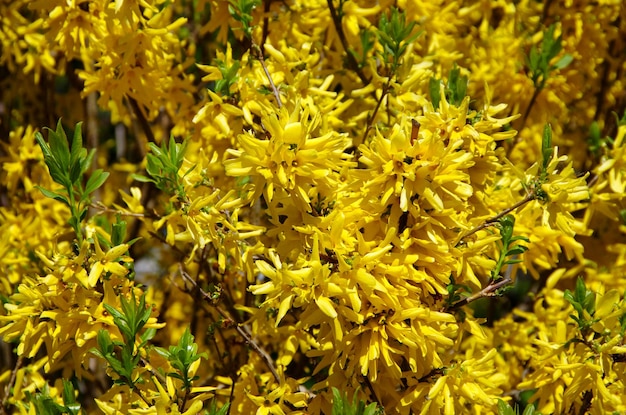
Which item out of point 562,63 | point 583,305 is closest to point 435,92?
point 583,305

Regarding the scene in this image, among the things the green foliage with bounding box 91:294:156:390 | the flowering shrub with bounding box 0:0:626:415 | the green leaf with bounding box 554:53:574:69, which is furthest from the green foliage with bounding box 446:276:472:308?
the green leaf with bounding box 554:53:574:69

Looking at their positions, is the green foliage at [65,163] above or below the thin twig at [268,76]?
below

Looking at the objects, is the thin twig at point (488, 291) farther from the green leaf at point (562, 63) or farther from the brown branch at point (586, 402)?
the green leaf at point (562, 63)

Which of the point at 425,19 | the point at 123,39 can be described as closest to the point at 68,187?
the point at 123,39

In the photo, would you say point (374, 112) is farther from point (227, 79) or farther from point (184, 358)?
point (184, 358)

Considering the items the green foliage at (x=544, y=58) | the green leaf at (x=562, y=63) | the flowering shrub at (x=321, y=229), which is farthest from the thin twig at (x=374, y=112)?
the green leaf at (x=562, y=63)

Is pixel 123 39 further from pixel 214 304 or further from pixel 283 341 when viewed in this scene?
pixel 283 341
